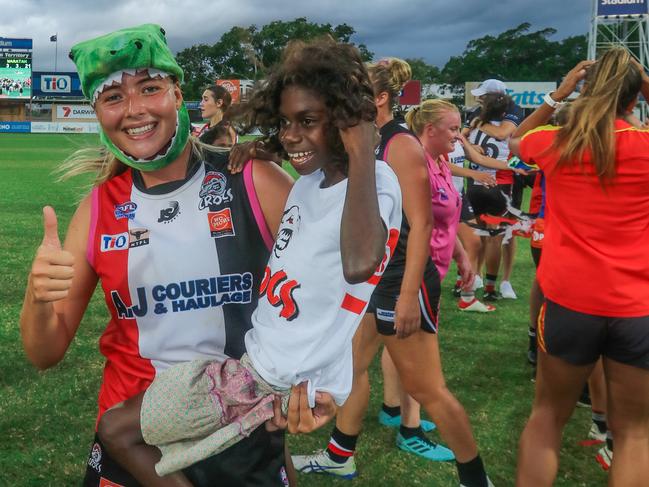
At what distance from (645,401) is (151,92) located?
2.48 metres

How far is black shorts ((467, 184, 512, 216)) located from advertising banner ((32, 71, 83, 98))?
210 feet

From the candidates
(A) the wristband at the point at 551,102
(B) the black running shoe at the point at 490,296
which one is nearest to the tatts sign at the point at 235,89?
(A) the wristband at the point at 551,102

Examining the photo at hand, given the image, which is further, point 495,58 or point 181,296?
point 495,58

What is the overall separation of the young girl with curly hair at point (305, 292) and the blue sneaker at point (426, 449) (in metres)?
2.87

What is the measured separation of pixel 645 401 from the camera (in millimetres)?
3072

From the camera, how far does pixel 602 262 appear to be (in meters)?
3.06

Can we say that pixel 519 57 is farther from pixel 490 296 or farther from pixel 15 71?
pixel 490 296

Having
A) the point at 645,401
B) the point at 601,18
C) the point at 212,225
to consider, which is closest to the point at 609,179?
the point at 645,401

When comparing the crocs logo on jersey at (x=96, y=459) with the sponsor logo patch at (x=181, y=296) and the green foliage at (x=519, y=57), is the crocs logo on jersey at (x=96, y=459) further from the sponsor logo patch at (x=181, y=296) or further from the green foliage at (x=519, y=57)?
the green foliage at (x=519, y=57)

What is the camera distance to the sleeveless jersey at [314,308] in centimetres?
178

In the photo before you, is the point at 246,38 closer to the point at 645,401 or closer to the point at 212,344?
the point at 212,344

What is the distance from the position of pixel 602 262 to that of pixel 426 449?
6.61 ft

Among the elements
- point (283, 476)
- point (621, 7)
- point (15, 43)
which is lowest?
point (283, 476)

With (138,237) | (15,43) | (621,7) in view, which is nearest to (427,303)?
(138,237)
